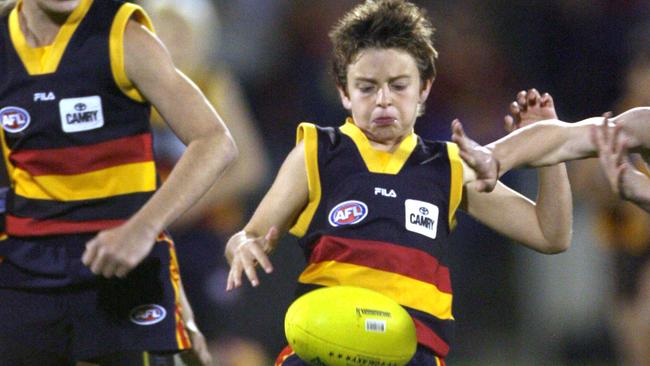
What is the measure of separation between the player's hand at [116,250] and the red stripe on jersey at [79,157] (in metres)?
0.39

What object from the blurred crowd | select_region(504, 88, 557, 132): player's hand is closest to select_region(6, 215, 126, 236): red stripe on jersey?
select_region(504, 88, 557, 132): player's hand

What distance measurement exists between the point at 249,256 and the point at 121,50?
704mm

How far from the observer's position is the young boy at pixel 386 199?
3.98 m

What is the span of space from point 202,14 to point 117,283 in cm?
294

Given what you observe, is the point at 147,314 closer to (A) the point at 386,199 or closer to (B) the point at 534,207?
(A) the point at 386,199

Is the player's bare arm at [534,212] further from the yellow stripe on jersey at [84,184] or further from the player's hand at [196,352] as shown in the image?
the yellow stripe on jersey at [84,184]

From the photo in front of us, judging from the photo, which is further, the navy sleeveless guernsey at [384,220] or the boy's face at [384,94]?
the boy's face at [384,94]

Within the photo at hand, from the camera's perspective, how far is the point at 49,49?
388cm

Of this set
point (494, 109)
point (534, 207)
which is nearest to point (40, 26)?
point (534, 207)

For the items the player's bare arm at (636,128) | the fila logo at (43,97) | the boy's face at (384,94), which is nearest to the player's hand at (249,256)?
the boy's face at (384,94)

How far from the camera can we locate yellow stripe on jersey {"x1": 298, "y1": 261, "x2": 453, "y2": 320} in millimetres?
3955

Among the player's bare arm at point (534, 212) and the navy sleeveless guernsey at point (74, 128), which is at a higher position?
the navy sleeveless guernsey at point (74, 128)

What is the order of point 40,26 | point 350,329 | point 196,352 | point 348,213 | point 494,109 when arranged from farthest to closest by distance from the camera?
point 494,109, point 196,352, point 348,213, point 40,26, point 350,329

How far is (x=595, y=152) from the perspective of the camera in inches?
165
